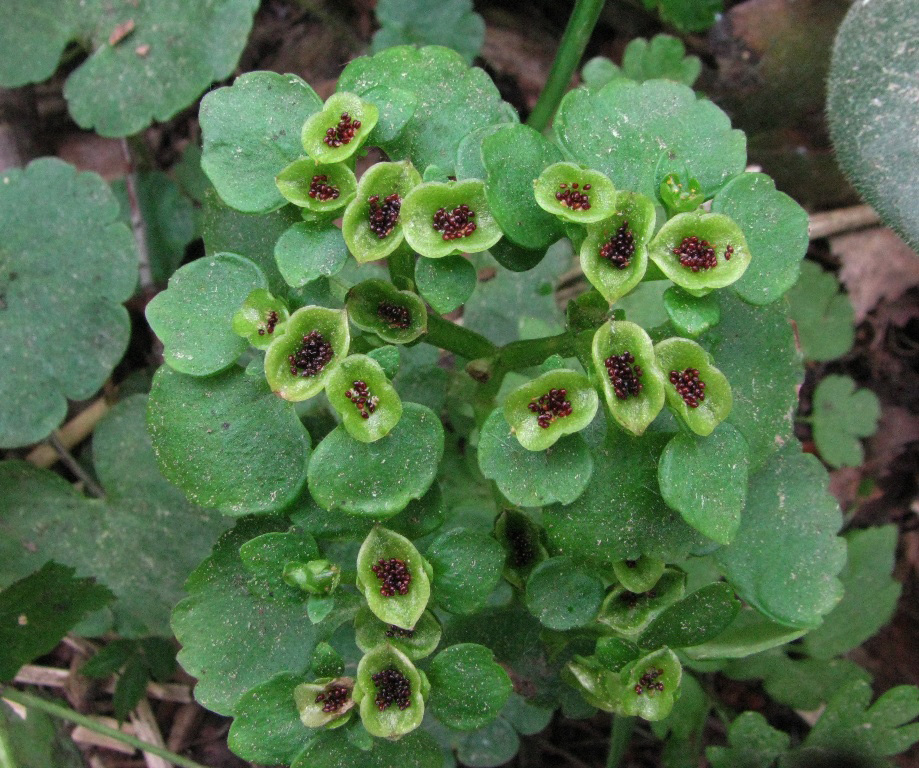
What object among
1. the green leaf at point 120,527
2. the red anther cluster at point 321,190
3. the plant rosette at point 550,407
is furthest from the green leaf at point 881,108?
the green leaf at point 120,527

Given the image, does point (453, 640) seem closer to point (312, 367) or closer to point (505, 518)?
point (505, 518)

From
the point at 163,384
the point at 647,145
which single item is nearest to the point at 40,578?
the point at 163,384

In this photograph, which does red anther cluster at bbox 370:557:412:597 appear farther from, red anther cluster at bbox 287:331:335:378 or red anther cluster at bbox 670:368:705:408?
red anther cluster at bbox 670:368:705:408

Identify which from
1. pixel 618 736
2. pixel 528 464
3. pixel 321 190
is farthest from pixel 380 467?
pixel 618 736

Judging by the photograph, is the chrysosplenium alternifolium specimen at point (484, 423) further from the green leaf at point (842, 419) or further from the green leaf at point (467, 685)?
the green leaf at point (842, 419)

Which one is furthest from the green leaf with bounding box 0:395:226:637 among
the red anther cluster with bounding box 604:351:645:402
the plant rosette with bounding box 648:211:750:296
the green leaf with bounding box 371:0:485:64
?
the green leaf with bounding box 371:0:485:64
